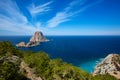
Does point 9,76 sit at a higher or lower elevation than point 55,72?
higher

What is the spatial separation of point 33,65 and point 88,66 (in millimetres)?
55646

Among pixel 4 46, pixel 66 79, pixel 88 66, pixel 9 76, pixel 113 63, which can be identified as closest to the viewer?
pixel 9 76

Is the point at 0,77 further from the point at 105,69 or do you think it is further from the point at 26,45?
the point at 26,45

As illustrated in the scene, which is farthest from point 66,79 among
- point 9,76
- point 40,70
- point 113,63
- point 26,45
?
point 26,45

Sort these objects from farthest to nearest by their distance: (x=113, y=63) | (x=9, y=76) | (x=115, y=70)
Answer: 1. (x=113, y=63)
2. (x=115, y=70)
3. (x=9, y=76)

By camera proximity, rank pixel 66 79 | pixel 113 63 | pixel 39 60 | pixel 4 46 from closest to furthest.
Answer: pixel 66 79, pixel 39 60, pixel 4 46, pixel 113 63

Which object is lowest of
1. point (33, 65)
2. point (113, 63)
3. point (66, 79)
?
point (113, 63)

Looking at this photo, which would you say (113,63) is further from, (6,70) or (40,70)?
(6,70)

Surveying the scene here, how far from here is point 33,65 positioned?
36.3 m

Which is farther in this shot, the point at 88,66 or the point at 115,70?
the point at 88,66

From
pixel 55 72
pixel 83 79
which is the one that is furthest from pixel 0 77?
pixel 83 79

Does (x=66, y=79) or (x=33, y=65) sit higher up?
(x=33, y=65)

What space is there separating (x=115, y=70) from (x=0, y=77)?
59.0 metres

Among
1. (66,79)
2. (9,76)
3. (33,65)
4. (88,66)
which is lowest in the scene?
(88,66)
